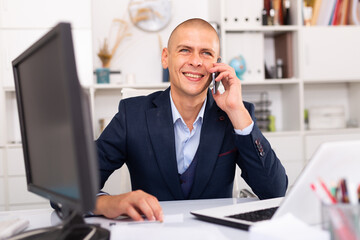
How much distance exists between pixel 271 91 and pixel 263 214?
269 centimetres

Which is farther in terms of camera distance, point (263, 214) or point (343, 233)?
point (263, 214)

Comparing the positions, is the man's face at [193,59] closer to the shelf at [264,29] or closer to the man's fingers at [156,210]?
the man's fingers at [156,210]

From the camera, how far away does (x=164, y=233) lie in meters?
0.92

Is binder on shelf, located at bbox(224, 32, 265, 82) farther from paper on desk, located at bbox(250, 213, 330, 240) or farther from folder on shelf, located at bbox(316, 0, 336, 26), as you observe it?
paper on desk, located at bbox(250, 213, 330, 240)

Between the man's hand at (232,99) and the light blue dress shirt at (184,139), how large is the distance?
0.47 feet

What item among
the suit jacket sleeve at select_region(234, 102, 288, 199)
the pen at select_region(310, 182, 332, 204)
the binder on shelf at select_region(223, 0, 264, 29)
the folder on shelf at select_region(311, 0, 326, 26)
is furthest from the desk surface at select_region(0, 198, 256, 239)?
the folder on shelf at select_region(311, 0, 326, 26)

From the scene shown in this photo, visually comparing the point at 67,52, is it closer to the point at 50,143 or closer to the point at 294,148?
the point at 50,143

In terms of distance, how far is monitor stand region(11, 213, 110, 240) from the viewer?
0.89m

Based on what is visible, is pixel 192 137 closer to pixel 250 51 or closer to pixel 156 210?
pixel 156 210

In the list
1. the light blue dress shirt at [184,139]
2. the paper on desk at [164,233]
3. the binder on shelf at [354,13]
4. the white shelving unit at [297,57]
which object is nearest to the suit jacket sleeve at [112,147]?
the light blue dress shirt at [184,139]

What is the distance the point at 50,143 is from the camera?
854mm

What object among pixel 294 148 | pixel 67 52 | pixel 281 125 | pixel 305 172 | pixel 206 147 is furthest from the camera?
pixel 281 125

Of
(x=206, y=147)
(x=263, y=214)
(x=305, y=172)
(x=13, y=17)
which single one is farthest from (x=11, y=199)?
(x=305, y=172)

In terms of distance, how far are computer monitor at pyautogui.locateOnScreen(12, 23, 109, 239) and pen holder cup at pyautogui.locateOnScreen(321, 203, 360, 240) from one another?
41 centimetres
